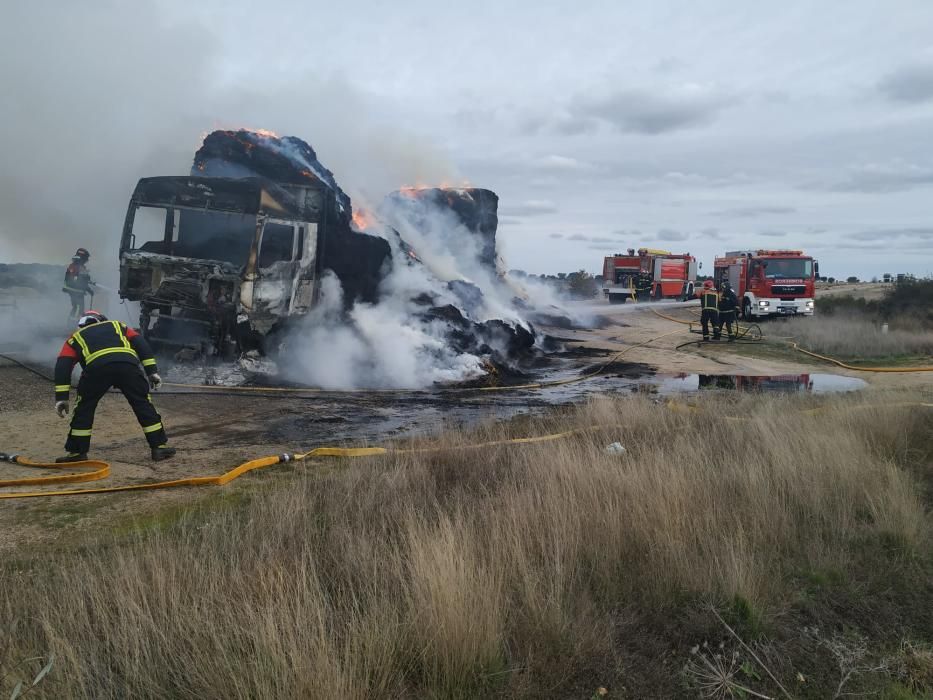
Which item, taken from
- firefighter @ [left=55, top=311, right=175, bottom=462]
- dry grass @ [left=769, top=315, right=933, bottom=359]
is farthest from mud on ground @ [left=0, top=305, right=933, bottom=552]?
dry grass @ [left=769, top=315, right=933, bottom=359]

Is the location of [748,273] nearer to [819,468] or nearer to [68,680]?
[819,468]

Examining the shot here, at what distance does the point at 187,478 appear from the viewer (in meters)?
4.93

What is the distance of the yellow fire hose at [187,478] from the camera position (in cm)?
460

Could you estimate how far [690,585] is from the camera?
306 cm

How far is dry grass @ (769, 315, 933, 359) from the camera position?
14.8 metres

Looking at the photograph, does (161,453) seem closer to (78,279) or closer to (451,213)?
(78,279)

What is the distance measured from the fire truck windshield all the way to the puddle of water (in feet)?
38.8

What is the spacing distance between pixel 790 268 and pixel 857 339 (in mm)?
7050

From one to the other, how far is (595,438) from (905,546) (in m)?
2.83

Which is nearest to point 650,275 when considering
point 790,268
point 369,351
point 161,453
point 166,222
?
point 790,268

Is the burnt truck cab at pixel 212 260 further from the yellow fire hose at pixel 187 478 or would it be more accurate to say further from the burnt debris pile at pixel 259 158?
the yellow fire hose at pixel 187 478

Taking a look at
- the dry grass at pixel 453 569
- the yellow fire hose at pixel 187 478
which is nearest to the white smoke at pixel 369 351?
the yellow fire hose at pixel 187 478

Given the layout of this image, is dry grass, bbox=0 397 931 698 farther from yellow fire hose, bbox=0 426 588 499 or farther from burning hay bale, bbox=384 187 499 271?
burning hay bale, bbox=384 187 499 271

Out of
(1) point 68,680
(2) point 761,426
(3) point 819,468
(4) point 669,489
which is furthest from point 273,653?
(2) point 761,426
